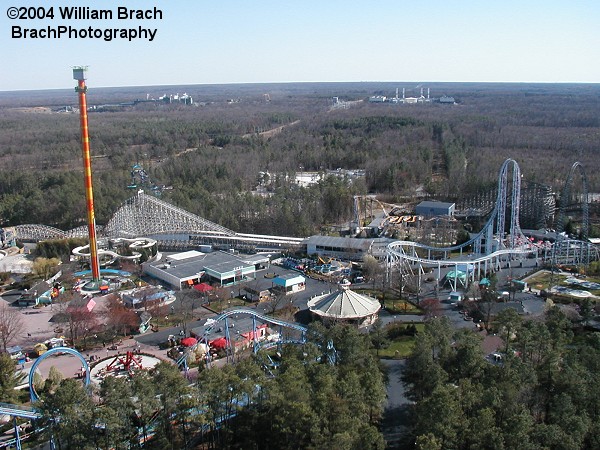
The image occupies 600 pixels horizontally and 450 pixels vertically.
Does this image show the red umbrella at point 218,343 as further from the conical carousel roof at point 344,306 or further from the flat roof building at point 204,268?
the flat roof building at point 204,268

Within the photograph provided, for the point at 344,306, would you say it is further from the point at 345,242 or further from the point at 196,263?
the point at 196,263

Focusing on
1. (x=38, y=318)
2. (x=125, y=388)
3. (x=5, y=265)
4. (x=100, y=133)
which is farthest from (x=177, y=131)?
(x=125, y=388)

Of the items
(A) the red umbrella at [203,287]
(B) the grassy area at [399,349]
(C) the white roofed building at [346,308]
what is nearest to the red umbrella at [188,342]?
(C) the white roofed building at [346,308]

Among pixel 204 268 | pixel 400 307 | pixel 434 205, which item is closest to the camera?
pixel 400 307

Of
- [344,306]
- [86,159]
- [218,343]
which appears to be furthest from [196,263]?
[344,306]

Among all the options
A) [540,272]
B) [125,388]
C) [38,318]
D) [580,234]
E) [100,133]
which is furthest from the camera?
[100,133]

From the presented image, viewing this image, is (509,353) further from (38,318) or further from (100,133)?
(100,133)
